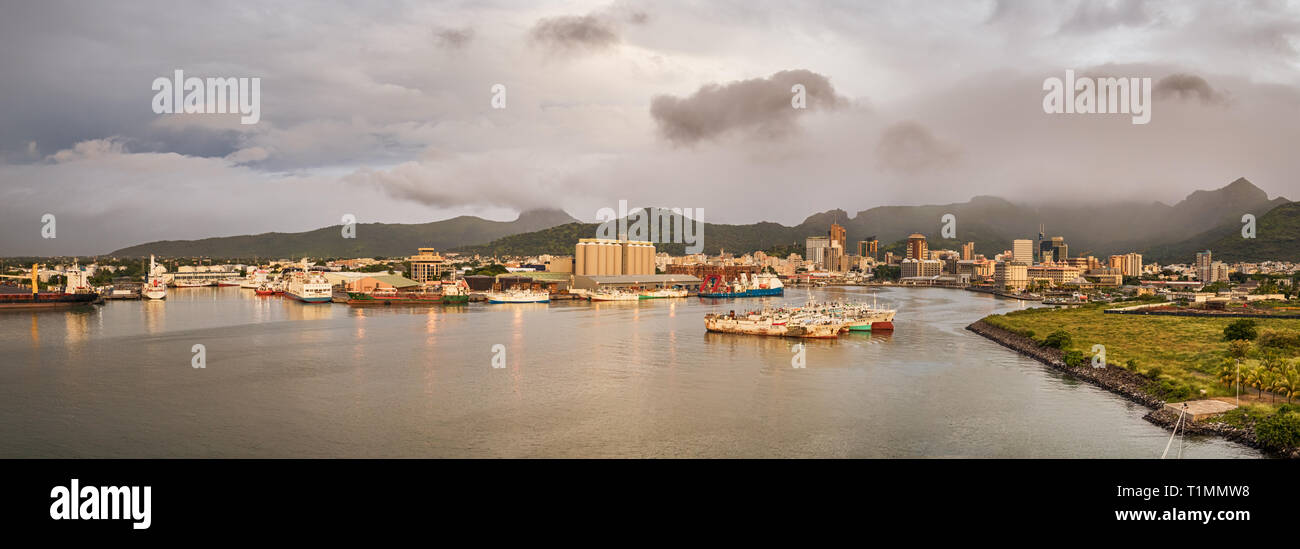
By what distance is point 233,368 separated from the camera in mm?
21266

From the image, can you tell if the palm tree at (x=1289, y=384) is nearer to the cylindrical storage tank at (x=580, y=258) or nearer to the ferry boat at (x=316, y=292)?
the ferry boat at (x=316, y=292)

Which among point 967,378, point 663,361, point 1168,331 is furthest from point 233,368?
point 1168,331

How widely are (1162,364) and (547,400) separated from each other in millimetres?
17120

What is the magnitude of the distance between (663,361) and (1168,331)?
68.5 feet

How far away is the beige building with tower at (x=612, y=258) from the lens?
8450 centimetres

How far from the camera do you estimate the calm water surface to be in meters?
12.5

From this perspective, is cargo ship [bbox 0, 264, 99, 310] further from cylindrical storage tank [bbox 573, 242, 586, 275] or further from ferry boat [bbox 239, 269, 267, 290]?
cylindrical storage tank [bbox 573, 242, 586, 275]

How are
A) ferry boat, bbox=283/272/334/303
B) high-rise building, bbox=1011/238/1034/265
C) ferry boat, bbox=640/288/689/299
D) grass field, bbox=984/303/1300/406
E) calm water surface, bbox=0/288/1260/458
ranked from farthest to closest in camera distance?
high-rise building, bbox=1011/238/1034/265 < ferry boat, bbox=640/288/689/299 < ferry boat, bbox=283/272/334/303 < grass field, bbox=984/303/1300/406 < calm water surface, bbox=0/288/1260/458

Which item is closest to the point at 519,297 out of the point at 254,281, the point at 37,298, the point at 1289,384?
the point at 37,298

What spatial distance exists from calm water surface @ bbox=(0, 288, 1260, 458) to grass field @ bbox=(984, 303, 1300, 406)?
2008mm

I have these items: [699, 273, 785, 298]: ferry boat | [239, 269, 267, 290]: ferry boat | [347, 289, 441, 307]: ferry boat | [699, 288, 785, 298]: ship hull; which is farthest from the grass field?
[239, 269, 267, 290]: ferry boat
